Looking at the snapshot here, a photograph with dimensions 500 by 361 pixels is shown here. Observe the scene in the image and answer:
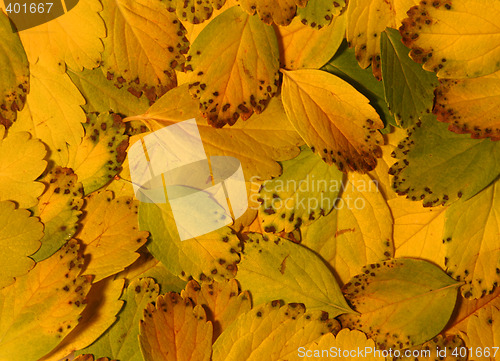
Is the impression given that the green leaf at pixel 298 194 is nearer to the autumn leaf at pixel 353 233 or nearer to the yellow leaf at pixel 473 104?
the autumn leaf at pixel 353 233

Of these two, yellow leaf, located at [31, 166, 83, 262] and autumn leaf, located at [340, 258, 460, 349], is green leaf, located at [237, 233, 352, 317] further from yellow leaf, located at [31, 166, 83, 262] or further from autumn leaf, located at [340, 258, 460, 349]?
yellow leaf, located at [31, 166, 83, 262]

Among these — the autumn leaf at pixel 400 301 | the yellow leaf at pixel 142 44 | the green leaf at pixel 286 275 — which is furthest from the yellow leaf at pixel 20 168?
the autumn leaf at pixel 400 301

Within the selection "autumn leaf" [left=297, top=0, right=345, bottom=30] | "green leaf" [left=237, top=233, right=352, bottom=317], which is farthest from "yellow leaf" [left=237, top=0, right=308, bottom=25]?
"green leaf" [left=237, top=233, right=352, bottom=317]

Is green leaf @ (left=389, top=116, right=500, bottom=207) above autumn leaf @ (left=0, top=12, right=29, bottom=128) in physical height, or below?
below

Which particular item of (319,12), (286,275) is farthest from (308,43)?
(286,275)

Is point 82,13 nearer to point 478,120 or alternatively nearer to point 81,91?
point 81,91
